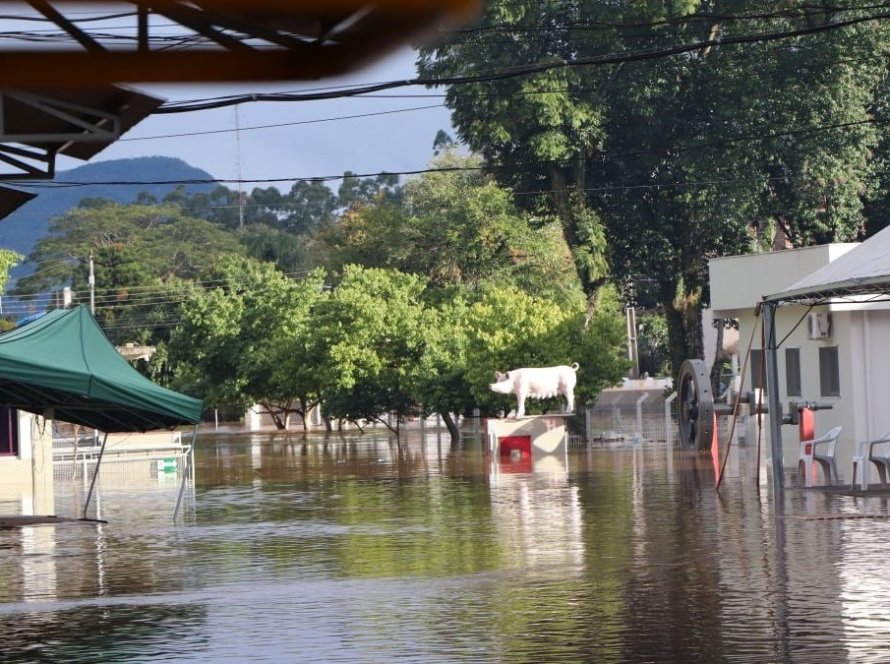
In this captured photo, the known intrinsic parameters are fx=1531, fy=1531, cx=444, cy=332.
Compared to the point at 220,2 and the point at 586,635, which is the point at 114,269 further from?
the point at 220,2

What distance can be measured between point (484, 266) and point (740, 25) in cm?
1283

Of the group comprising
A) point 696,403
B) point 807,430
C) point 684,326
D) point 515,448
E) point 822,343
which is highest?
point 684,326

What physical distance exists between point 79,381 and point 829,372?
20.2 meters

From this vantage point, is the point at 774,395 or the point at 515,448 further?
the point at 515,448

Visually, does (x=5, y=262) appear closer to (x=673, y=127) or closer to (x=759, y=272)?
(x=759, y=272)

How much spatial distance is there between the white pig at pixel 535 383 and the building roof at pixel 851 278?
15061 millimetres

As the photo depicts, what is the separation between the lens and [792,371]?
3738cm

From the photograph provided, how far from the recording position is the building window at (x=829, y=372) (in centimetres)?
3428

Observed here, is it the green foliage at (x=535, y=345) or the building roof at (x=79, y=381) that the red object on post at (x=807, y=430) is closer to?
the building roof at (x=79, y=381)

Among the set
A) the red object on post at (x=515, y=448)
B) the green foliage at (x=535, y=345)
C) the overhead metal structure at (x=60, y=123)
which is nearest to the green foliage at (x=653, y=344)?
the green foliage at (x=535, y=345)

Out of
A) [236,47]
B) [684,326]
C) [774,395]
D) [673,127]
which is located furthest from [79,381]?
[684,326]

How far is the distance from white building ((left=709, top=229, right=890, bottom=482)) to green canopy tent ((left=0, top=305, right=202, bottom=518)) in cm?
1053

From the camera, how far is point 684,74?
5331 cm

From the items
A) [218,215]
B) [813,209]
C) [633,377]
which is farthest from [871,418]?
[218,215]
